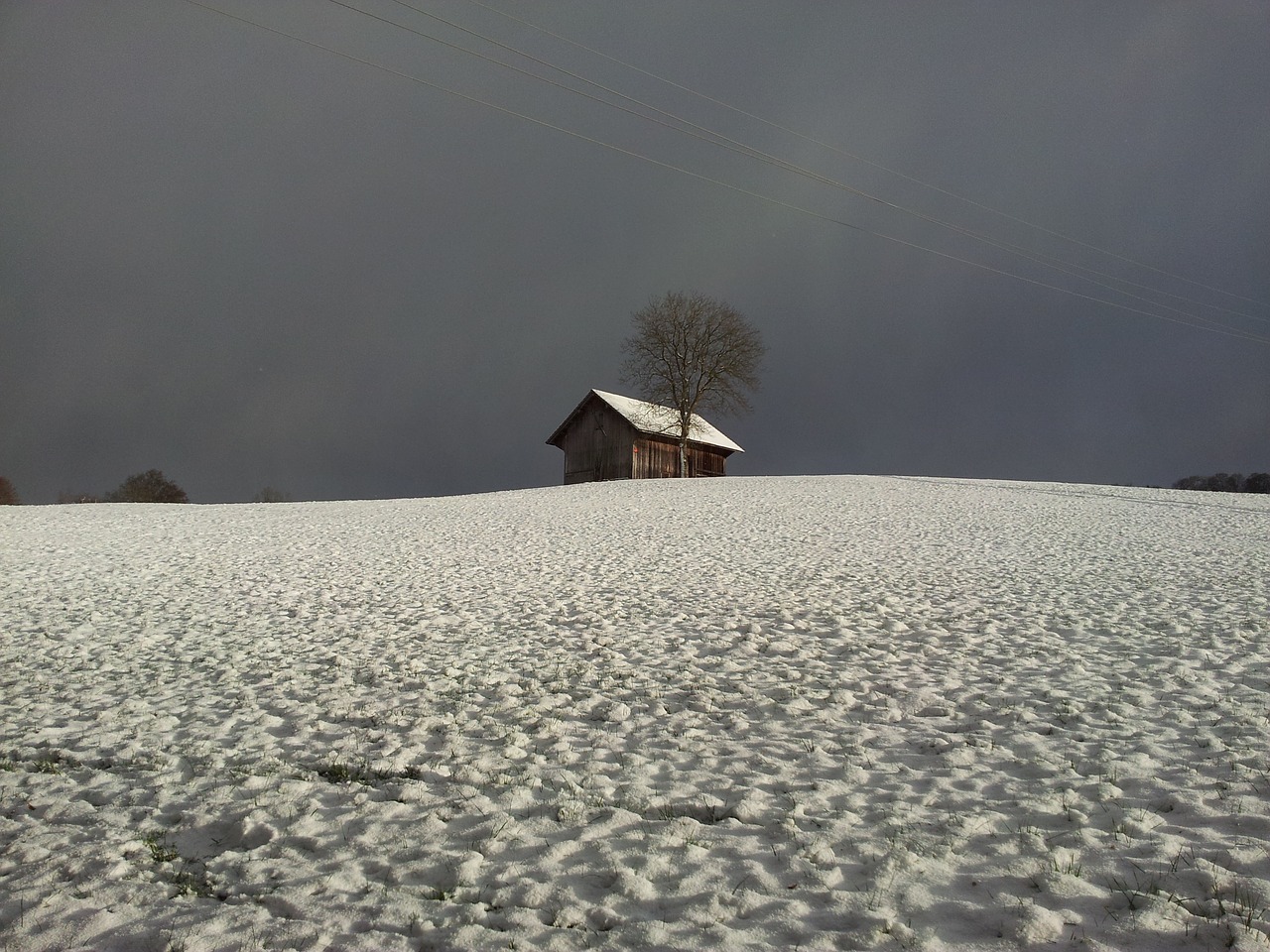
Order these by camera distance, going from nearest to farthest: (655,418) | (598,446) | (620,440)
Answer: (620,440)
(598,446)
(655,418)

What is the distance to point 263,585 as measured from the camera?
1427 centimetres

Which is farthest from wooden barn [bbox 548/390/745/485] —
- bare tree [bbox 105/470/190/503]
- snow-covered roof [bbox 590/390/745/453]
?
bare tree [bbox 105/470/190/503]

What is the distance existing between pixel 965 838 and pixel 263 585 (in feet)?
45.9

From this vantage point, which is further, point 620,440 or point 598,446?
point 598,446

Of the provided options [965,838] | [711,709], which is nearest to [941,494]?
[711,709]

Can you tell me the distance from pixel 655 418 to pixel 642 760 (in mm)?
42937

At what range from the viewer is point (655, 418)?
1905 inches

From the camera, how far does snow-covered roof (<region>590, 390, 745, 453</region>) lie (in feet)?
154

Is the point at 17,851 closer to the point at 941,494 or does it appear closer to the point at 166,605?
the point at 166,605

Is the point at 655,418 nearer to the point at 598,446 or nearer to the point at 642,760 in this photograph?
the point at 598,446

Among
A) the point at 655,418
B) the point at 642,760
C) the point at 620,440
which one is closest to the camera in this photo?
the point at 642,760

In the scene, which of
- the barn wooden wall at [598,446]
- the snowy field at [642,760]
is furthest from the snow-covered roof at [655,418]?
the snowy field at [642,760]

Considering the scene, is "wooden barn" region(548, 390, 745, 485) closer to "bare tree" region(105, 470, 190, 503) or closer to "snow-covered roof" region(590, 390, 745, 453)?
"snow-covered roof" region(590, 390, 745, 453)

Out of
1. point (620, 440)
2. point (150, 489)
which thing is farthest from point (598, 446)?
point (150, 489)
